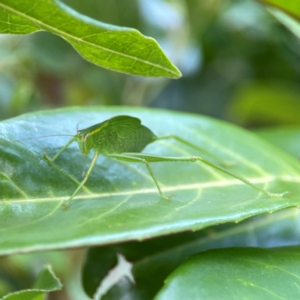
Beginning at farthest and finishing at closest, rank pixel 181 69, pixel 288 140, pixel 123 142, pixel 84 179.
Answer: pixel 181 69 → pixel 288 140 → pixel 123 142 → pixel 84 179

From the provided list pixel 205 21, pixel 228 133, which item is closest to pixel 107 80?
pixel 205 21

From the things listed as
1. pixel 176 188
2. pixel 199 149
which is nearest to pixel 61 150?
pixel 176 188

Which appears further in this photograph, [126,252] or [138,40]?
[126,252]

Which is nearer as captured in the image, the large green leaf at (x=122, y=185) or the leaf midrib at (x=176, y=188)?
the large green leaf at (x=122, y=185)

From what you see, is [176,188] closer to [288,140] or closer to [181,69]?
[288,140]

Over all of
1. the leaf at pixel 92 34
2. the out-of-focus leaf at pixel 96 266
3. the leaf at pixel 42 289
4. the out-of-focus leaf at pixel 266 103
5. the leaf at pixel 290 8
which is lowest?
the out-of-focus leaf at pixel 96 266

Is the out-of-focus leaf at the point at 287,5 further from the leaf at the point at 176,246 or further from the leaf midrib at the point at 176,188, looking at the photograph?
the leaf at the point at 176,246

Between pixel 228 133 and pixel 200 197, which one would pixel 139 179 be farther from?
pixel 228 133

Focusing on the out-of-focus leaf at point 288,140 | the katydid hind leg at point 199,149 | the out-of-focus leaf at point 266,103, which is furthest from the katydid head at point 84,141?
the out-of-focus leaf at point 266,103
